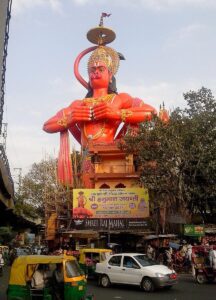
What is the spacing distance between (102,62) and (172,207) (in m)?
17.5

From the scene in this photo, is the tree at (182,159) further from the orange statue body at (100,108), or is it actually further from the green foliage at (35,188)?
the green foliage at (35,188)

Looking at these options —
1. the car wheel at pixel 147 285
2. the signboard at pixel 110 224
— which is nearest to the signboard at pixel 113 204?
the signboard at pixel 110 224

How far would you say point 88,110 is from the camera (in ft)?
128

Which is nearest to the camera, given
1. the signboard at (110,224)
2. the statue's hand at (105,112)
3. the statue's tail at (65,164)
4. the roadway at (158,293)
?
the roadway at (158,293)

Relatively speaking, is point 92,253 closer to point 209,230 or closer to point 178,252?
point 178,252

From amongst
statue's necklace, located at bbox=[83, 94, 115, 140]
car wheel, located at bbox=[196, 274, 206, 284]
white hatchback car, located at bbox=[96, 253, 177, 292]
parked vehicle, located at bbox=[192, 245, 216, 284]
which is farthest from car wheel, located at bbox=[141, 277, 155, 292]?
statue's necklace, located at bbox=[83, 94, 115, 140]

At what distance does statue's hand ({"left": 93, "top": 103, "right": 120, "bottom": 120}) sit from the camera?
1487 inches

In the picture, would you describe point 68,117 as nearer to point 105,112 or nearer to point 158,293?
point 105,112

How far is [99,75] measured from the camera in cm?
4031

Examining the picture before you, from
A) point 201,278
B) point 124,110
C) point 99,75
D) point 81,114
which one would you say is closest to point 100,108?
point 81,114

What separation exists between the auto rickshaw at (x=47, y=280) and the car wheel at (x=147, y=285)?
4.93 m

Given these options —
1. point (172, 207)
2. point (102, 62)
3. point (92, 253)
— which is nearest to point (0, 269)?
point (92, 253)

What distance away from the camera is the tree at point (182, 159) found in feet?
87.1

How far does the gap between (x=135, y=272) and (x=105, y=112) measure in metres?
23.6
